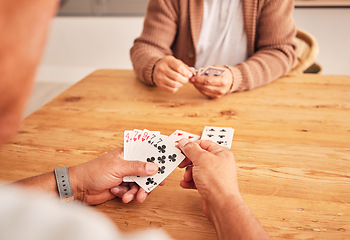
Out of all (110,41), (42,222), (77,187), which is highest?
(42,222)

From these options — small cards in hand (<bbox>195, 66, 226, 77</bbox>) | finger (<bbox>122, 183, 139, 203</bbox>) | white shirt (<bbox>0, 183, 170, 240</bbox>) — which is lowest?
finger (<bbox>122, 183, 139, 203</bbox>)

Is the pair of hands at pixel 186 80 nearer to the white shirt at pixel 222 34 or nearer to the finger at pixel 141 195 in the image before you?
the white shirt at pixel 222 34

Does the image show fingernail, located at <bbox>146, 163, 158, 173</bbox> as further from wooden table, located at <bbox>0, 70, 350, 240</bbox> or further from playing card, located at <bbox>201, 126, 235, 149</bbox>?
playing card, located at <bbox>201, 126, 235, 149</bbox>

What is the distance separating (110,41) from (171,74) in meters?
3.19

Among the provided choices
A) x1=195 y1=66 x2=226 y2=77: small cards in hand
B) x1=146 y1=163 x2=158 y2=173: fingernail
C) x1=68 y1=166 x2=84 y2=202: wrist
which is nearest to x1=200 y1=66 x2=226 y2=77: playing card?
x1=195 y1=66 x2=226 y2=77: small cards in hand

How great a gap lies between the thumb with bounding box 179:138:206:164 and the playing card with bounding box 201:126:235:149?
0.59 ft

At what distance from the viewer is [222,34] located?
6.84ft

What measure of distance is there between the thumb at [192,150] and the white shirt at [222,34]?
1.16 meters

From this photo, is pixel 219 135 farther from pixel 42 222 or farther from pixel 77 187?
pixel 42 222

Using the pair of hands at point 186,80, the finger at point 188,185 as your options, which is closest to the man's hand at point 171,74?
the pair of hands at point 186,80

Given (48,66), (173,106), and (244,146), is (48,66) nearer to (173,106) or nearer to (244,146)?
(173,106)

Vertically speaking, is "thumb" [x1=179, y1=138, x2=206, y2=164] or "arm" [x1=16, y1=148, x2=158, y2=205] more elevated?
"thumb" [x1=179, y1=138, x2=206, y2=164]

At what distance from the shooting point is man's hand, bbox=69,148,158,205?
1.00 meters

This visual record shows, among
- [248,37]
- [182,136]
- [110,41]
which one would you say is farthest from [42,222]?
[110,41]
